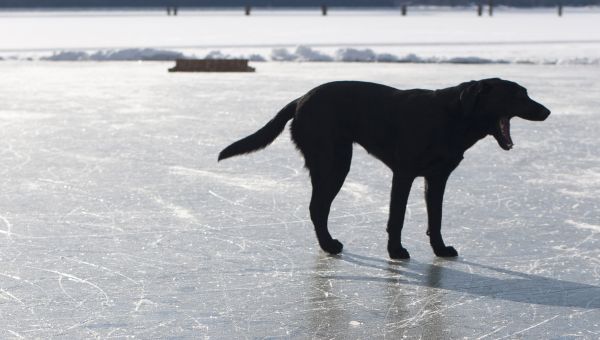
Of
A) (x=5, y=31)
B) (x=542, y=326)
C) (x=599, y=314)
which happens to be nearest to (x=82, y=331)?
(x=542, y=326)

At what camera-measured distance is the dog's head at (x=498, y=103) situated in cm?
507

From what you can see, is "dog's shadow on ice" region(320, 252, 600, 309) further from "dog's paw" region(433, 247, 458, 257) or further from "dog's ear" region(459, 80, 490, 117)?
"dog's ear" region(459, 80, 490, 117)

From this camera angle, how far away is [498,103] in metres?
5.09

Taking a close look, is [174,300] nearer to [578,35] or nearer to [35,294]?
[35,294]

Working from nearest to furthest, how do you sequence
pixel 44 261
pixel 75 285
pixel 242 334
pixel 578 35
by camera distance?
pixel 242 334, pixel 75 285, pixel 44 261, pixel 578 35

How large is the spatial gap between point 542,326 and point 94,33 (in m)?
29.0

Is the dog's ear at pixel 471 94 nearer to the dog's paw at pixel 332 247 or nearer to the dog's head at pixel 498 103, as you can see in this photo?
the dog's head at pixel 498 103

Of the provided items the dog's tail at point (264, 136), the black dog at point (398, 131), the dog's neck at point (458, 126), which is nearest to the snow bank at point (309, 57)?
the dog's tail at point (264, 136)

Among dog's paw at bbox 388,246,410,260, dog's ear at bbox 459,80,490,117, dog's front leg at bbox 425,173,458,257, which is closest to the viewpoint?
dog's ear at bbox 459,80,490,117

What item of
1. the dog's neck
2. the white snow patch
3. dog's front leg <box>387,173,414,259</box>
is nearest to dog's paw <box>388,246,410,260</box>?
dog's front leg <box>387,173,414,259</box>

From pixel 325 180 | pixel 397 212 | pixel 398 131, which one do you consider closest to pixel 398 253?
pixel 397 212

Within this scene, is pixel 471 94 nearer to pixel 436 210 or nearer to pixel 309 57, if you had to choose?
pixel 436 210

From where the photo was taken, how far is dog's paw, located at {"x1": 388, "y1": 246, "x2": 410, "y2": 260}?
5539mm

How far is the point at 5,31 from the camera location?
33531 mm
